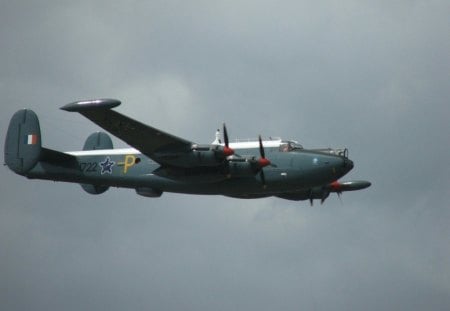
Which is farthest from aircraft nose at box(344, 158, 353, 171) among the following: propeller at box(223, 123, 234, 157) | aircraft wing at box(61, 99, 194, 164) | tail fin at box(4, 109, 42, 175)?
tail fin at box(4, 109, 42, 175)

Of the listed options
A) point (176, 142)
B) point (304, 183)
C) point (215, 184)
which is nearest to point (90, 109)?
point (176, 142)

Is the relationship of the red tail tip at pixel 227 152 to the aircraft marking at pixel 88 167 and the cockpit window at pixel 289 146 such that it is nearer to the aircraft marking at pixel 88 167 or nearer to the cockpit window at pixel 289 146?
the cockpit window at pixel 289 146

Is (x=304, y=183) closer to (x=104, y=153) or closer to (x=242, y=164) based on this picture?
(x=242, y=164)

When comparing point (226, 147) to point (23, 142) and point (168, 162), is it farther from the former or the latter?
point (23, 142)

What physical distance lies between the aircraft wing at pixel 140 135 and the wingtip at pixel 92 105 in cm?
39

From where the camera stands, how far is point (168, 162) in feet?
172

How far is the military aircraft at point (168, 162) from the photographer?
168 ft

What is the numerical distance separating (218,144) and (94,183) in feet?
25.4

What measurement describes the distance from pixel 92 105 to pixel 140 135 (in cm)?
391

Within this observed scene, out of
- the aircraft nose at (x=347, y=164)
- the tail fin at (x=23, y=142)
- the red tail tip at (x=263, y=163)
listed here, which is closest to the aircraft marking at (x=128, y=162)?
the tail fin at (x=23, y=142)

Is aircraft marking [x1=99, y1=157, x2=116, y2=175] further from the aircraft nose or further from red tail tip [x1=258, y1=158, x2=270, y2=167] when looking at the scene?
the aircraft nose

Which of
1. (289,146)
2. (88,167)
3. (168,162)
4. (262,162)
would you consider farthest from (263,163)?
(88,167)

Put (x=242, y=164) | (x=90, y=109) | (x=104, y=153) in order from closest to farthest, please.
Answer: (x=90, y=109) < (x=242, y=164) < (x=104, y=153)

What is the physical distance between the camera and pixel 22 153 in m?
56.0
